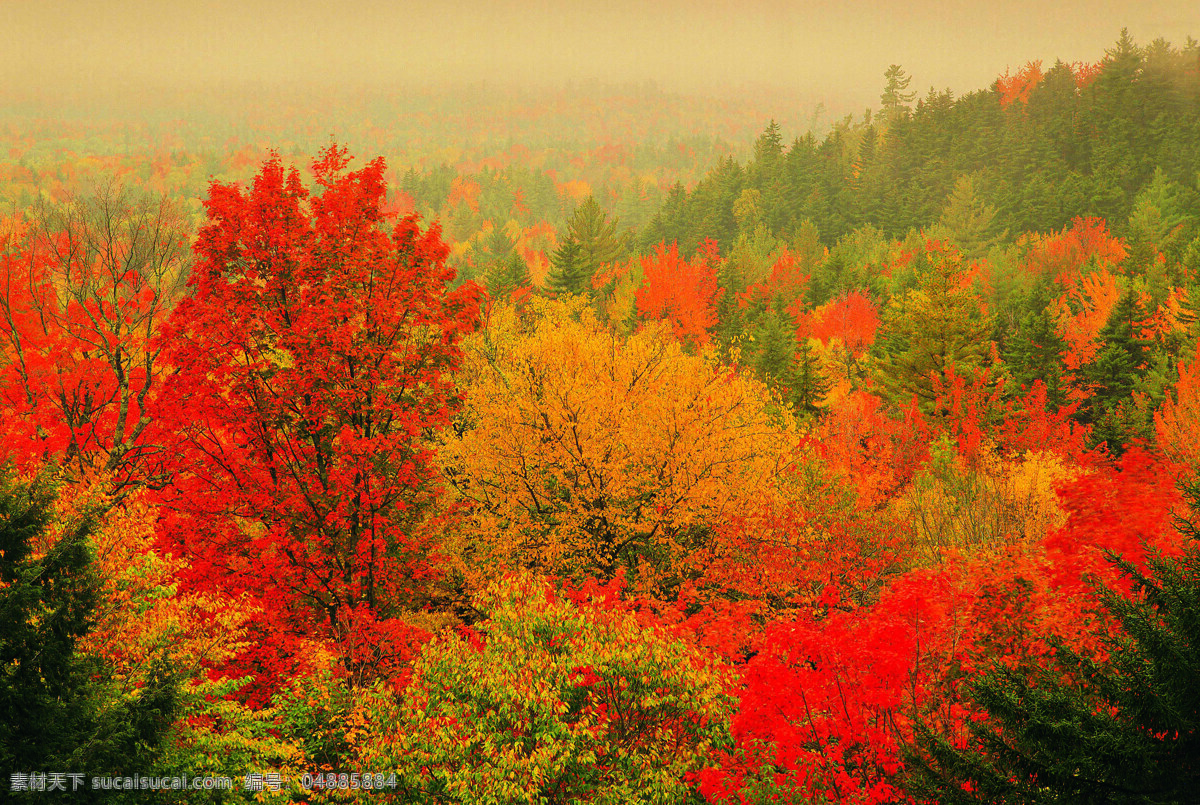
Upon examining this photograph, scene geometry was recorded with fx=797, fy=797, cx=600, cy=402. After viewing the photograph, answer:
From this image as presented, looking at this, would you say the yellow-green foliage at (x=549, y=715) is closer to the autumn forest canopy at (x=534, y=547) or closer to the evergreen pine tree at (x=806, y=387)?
the autumn forest canopy at (x=534, y=547)

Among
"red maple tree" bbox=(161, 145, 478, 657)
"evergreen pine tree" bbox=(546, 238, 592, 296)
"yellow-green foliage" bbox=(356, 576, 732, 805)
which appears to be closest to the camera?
"yellow-green foliage" bbox=(356, 576, 732, 805)

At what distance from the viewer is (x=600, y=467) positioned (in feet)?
79.9

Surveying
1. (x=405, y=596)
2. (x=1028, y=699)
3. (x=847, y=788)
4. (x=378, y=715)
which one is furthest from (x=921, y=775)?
(x=405, y=596)

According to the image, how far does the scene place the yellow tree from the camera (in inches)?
974

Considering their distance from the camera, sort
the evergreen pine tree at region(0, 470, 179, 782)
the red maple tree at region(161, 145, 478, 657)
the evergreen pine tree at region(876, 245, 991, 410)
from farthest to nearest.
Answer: the evergreen pine tree at region(876, 245, 991, 410)
the red maple tree at region(161, 145, 478, 657)
the evergreen pine tree at region(0, 470, 179, 782)

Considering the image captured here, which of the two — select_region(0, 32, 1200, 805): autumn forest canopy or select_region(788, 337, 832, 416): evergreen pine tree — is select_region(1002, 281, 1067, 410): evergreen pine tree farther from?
select_region(788, 337, 832, 416): evergreen pine tree

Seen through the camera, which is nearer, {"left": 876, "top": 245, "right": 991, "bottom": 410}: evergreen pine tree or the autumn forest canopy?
the autumn forest canopy

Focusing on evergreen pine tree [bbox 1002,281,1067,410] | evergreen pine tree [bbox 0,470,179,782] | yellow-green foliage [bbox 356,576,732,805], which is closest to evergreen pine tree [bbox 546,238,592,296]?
evergreen pine tree [bbox 1002,281,1067,410]

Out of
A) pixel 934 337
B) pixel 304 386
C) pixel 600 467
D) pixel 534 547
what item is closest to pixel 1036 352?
pixel 934 337

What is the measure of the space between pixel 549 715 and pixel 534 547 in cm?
1289

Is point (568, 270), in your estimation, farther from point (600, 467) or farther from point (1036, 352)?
point (600, 467)

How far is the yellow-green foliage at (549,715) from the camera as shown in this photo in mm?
12125

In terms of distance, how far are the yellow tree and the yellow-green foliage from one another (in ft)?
31.6

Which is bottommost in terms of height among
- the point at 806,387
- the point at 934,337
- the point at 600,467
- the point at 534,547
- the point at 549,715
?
the point at 534,547
